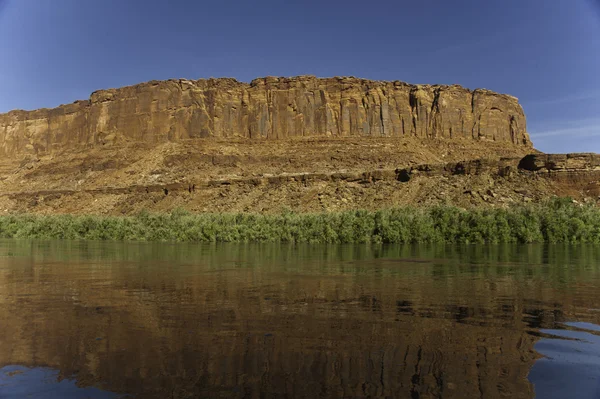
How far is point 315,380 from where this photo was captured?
13.4 ft

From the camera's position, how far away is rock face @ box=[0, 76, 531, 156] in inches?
3538

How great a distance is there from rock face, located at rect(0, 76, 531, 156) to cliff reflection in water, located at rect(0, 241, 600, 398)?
8054cm

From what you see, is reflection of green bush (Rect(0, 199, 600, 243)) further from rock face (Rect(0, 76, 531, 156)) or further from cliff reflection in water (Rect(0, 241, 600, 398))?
rock face (Rect(0, 76, 531, 156))

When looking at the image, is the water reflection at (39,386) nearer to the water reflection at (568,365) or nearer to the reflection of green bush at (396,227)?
the water reflection at (568,365)

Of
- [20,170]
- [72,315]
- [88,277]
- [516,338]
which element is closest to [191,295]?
[72,315]

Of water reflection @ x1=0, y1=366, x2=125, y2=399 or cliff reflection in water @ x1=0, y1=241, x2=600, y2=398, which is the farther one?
cliff reflection in water @ x1=0, y1=241, x2=600, y2=398

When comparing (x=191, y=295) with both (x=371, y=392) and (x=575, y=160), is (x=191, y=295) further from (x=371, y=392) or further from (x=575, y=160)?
(x=575, y=160)

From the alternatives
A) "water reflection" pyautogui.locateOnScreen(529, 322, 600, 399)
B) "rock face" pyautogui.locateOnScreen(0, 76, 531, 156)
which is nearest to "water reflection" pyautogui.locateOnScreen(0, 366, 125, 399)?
"water reflection" pyautogui.locateOnScreen(529, 322, 600, 399)

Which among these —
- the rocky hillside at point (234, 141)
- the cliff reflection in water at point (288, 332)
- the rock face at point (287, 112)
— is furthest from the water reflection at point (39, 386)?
the rock face at point (287, 112)

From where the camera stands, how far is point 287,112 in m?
90.6

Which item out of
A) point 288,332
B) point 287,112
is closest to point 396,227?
point 288,332

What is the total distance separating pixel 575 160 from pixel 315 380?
5222cm

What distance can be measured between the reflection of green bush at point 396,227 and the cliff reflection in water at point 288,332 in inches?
831

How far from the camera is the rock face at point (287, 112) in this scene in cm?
8988
